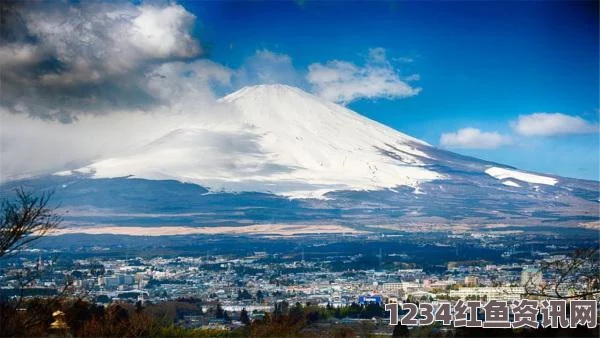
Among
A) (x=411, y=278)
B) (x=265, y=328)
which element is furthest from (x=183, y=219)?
(x=265, y=328)

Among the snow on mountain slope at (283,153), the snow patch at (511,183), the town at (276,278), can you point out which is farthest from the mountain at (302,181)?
the town at (276,278)

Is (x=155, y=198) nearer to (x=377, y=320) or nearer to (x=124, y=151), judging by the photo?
(x=124, y=151)

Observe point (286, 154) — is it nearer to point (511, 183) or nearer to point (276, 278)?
point (511, 183)

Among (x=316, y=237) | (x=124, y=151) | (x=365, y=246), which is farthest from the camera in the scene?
(x=124, y=151)

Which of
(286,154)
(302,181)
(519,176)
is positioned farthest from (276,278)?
(519,176)

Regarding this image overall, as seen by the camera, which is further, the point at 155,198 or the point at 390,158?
the point at 390,158

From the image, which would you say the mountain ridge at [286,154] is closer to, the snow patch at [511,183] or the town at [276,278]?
the snow patch at [511,183]

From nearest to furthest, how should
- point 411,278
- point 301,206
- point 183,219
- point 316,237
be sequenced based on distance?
point 411,278
point 316,237
point 183,219
point 301,206
